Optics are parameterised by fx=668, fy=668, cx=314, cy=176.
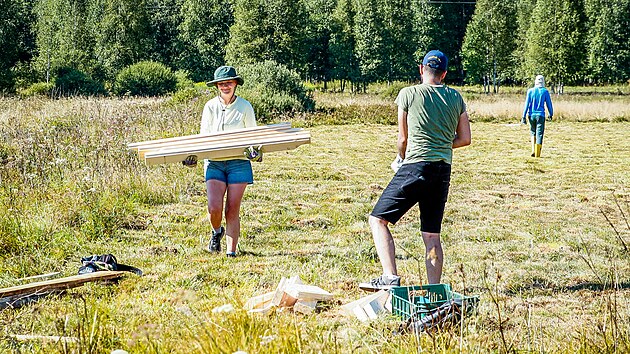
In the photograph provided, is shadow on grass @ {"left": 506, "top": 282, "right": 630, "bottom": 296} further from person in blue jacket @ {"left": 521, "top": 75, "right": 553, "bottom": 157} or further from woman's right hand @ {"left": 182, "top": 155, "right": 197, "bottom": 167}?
person in blue jacket @ {"left": 521, "top": 75, "right": 553, "bottom": 157}

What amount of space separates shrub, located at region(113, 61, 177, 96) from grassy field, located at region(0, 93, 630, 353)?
992 inches

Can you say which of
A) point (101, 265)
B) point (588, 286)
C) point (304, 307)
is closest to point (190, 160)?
point (101, 265)

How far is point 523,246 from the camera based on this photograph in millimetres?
6746

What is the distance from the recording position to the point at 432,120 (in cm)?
462

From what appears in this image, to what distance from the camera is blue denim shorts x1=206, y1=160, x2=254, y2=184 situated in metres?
6.12

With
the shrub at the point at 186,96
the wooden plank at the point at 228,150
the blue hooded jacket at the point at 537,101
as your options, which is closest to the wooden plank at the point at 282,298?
the wooden plank at the point at 228,150

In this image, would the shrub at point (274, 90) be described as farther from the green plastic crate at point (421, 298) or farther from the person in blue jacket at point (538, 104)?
the green plastic crate at point (421, 298)

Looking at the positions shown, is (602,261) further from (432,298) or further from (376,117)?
(376,117)

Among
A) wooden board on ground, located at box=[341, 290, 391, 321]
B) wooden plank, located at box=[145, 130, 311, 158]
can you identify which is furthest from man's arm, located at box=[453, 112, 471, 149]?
wooden plank, located at box=[145, 130, 311, 158]

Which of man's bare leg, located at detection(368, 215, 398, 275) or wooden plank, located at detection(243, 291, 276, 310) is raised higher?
man's bare leg, located at detection(368, 215, 398, 275)

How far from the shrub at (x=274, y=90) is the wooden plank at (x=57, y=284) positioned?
16.1 m

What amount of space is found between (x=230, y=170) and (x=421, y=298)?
2645 millimetres

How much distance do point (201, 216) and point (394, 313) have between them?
14.1ft

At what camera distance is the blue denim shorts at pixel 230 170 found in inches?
241
